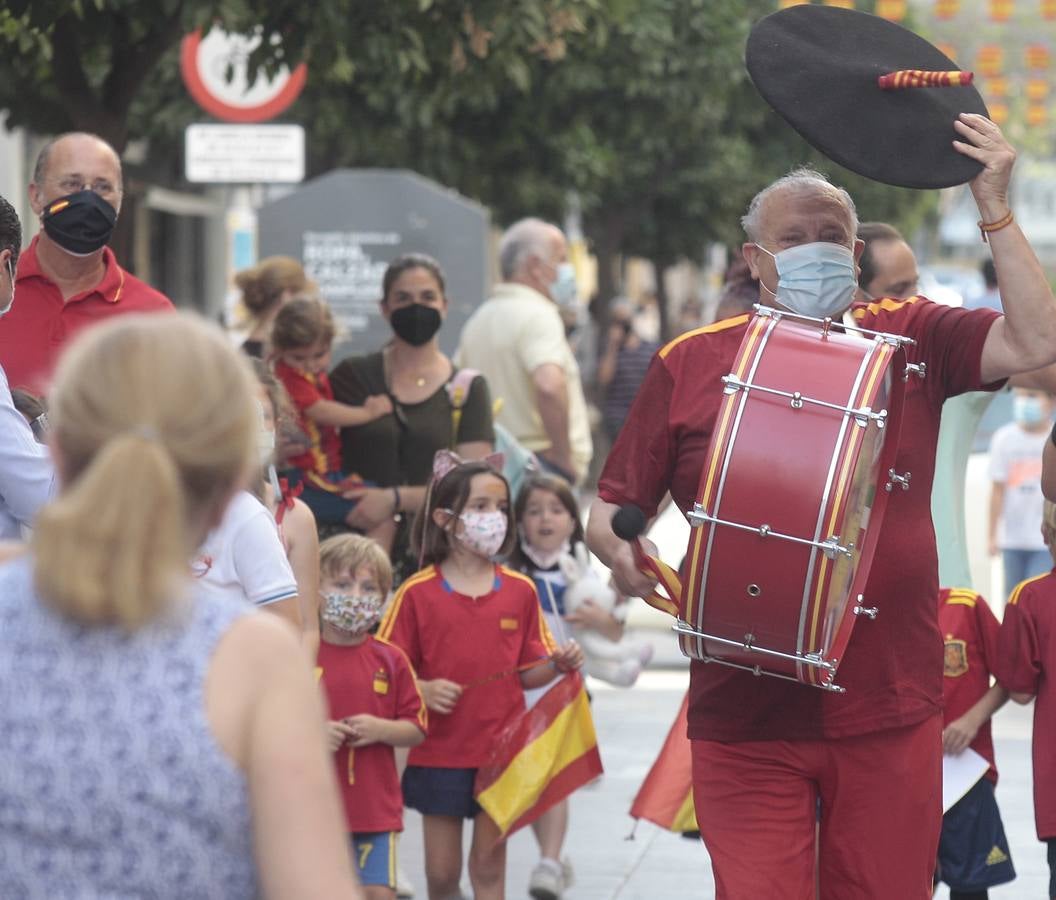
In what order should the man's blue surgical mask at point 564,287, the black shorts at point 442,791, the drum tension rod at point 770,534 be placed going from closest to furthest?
the drum tension rod at point 770,534, the black shorts at point 442,791, the man's blue surgical mask at point 564,287

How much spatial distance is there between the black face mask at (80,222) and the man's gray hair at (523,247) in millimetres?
3664

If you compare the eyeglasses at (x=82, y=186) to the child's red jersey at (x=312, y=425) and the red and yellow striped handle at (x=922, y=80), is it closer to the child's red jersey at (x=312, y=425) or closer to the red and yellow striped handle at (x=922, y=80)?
the child's red jersey at (x=312, y=425)

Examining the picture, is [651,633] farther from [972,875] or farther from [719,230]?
[719,230]

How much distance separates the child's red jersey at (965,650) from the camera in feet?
18.4

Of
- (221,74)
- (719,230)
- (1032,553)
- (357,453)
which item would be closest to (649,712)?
A: (1032,553)

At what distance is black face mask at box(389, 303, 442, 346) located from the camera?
7234mm

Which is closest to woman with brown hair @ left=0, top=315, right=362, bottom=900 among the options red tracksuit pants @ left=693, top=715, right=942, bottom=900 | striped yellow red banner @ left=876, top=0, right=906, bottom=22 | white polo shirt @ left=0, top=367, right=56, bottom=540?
white polo shirt @ left=0, top=367, right=56, bottom=540

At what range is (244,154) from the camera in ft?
36.9

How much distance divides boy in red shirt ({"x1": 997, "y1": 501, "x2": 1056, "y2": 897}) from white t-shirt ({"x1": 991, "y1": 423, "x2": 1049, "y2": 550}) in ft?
15.3

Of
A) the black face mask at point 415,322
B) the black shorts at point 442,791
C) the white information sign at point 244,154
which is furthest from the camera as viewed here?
the white information sign at point 244,154

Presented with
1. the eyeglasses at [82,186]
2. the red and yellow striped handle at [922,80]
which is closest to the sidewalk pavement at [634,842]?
the eyeglasses at [82,186]

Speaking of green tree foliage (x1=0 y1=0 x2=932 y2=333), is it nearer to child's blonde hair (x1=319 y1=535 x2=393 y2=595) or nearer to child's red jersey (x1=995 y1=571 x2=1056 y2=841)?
child's blonde hair (x1=319 y1=535 x2=393 y2=595)

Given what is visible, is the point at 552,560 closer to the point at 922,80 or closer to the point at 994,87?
the point at 922,80

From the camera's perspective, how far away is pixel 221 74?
10859 mm
